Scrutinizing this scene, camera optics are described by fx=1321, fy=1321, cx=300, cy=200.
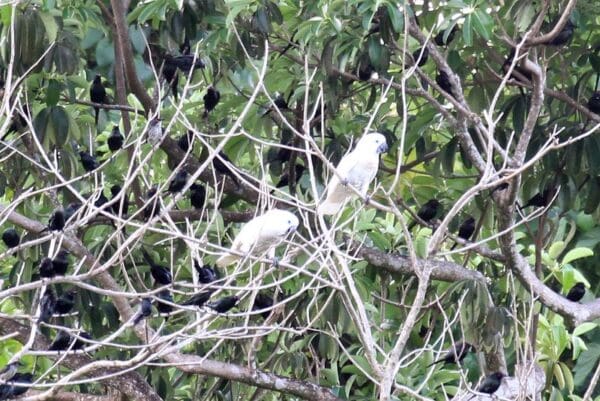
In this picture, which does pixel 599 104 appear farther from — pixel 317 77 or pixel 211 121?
pixel 211 121

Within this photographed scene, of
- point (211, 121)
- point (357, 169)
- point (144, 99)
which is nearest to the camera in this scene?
point (357, 169)

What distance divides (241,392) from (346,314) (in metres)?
1.07

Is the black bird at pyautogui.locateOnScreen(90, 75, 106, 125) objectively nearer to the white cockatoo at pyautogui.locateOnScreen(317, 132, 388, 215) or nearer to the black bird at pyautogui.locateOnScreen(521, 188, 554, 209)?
the white cockatoo at pyautogui.locateOnScreen(317, 132, 388, 215)

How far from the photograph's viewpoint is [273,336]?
6.64 meters

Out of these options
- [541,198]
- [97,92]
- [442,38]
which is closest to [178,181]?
[97,92]

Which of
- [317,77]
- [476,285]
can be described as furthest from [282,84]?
[476,285]

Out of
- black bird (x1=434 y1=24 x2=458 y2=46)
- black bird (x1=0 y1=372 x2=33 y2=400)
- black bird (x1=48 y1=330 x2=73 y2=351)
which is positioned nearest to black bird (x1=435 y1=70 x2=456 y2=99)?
black bird (x1=434 y1=24 x2=458 y2=46)

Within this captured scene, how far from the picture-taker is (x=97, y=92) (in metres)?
6.09

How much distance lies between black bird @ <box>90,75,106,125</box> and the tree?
1.4 inches

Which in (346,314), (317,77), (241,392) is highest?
(317,77)

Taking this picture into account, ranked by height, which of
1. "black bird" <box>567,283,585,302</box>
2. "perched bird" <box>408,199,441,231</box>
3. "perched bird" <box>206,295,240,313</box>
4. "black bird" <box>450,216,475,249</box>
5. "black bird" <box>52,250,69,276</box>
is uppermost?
"black bird" <box>52,250,69,276</box>

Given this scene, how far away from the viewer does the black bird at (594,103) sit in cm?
596

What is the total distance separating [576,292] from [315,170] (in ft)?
4.29

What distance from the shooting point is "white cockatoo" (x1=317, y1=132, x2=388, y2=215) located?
5340mm
